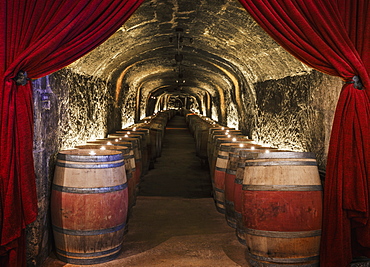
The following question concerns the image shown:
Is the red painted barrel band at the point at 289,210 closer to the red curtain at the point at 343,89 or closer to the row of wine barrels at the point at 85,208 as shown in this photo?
the red curtain at the point at 343,89

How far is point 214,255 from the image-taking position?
10.5ft

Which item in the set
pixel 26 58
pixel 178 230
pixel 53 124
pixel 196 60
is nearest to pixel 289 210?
pixel 178 230

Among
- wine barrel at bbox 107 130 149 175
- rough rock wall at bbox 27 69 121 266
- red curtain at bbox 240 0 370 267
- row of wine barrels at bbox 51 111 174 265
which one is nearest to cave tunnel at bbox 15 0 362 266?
rough rock wall at bbox 27 69 121 266

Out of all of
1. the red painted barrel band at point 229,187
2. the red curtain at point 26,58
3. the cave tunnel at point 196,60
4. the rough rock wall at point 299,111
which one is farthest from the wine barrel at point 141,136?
the red curtain at point 26,58

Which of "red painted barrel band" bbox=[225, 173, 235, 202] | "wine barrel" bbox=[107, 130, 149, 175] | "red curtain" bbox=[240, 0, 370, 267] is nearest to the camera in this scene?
"red curtain" bbox=[240, 0, 370, 267]

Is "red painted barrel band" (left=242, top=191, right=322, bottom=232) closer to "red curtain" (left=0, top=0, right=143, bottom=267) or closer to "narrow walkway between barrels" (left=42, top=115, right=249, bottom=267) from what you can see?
"narrow walkway between barrels" (left=42, top=115, right=249, bottom=267)

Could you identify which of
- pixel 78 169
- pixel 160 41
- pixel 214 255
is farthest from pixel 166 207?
pixel 160 41

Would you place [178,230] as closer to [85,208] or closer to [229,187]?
[229,187]

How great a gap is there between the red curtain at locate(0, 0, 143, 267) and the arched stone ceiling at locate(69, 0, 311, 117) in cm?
112

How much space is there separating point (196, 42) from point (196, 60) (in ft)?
5.49

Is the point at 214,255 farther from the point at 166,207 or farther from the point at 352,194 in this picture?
the point at 166,207

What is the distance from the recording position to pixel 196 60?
730cm

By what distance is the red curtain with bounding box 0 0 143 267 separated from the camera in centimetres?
238

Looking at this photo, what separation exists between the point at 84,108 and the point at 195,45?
2.18 meters
